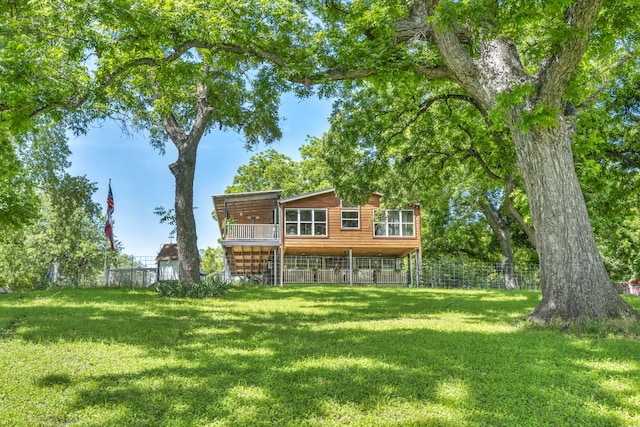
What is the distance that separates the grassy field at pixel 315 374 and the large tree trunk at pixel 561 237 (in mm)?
569

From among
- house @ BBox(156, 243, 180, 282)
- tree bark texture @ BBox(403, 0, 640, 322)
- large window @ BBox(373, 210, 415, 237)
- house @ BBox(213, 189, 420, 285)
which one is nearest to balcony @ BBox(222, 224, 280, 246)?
house @ BBox(213, 189, 420, 285)

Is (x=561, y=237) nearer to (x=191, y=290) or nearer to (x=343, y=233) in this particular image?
(x=191, y=290)

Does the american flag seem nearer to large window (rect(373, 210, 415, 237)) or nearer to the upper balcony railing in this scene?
the upper balcony railing

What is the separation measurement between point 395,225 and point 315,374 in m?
22.0

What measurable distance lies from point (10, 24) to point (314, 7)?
624 cm

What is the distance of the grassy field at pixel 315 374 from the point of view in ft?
11.3

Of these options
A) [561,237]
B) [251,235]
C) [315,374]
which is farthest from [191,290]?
[251,235]

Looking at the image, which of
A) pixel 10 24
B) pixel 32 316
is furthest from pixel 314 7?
pixel 32 316

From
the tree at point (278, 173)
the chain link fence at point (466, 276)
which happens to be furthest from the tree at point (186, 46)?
the tree at point (278, 173)

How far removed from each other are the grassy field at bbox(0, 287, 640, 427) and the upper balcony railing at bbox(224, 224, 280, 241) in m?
15.6

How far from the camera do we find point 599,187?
1292 cm

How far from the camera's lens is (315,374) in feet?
14.1

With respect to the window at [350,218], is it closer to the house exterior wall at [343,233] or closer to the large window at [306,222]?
the house exterior wall at [343,233]

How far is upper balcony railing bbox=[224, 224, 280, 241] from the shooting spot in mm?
23078
